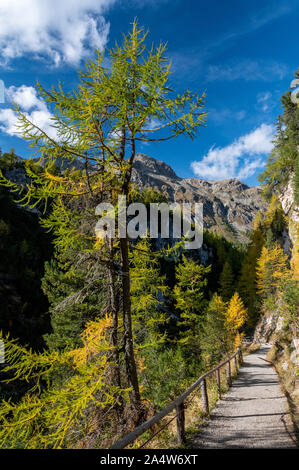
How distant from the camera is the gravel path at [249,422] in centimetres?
494

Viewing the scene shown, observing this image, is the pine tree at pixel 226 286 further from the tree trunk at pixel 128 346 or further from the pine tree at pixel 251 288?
the tree trunk at pixel 128 346

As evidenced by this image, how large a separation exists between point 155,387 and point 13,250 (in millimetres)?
33125

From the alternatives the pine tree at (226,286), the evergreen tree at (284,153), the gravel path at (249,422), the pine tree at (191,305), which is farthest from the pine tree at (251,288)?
Answer: the gravel path at (249,422)

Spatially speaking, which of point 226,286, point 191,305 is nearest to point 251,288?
point 226,286

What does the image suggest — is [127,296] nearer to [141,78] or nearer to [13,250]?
[141,78]

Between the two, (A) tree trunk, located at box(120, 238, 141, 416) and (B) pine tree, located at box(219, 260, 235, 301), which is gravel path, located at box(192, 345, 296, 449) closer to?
(A) tree trunk, located at box(120, 238, 141, 416)

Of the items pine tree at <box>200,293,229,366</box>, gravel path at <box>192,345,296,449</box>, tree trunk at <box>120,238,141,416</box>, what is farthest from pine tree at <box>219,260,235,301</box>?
tree trunk at <box>120,238,141,416</box>

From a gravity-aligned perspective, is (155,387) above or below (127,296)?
below

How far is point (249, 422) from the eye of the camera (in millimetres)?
6195

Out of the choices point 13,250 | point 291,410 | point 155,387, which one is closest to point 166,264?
point 13,250

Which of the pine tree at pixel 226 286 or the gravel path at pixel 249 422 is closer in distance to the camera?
the gravel path at pixel 249 422
